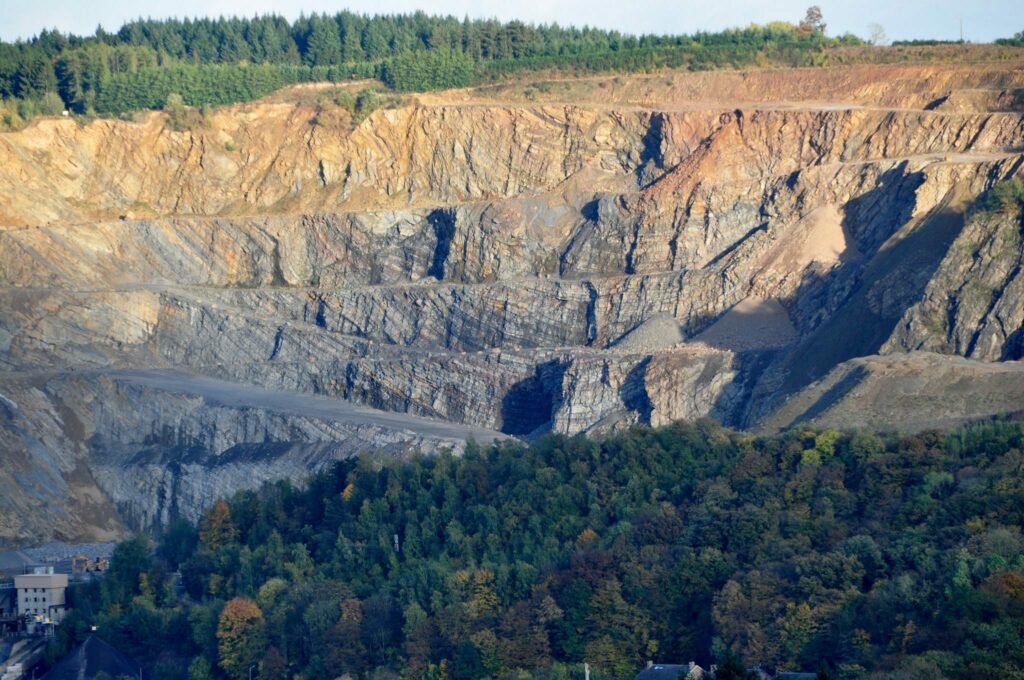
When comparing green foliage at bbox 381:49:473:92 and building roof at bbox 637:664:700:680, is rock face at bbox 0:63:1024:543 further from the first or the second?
building roof at bbox 637:664:700:680

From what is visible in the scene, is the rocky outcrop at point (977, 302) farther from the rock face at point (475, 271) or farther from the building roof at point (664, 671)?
the building roof at point (664, 671)

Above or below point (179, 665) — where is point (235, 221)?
above

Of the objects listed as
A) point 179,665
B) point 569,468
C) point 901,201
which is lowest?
point 179,665

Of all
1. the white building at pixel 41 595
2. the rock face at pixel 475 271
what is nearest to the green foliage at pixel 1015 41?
the rock face at pixel 475 271

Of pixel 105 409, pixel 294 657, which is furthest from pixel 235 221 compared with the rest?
pixel 294 657

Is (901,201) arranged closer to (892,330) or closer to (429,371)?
(892,330)

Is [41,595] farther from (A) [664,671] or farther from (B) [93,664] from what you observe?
(A) [664,671]

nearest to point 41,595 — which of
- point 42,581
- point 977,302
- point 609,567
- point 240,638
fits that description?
point 42,581
